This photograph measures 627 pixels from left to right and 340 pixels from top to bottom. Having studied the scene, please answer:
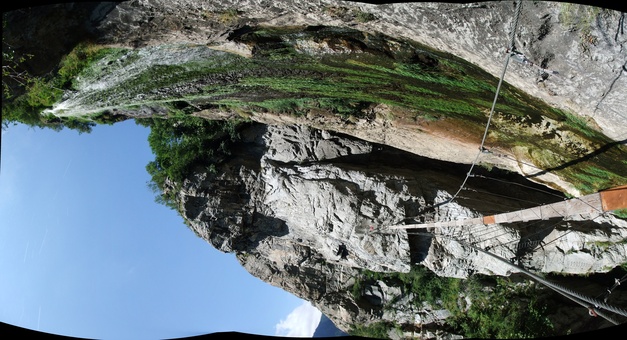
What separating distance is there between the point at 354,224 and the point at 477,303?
765 cm

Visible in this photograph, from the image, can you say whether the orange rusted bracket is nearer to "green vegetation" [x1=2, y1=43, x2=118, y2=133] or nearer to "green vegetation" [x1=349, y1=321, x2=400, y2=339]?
"green vegetation" [x1=2, y1=43, x2=118, y2=133]

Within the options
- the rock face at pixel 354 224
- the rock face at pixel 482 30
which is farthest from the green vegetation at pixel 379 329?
the rock face at pixel 482 30

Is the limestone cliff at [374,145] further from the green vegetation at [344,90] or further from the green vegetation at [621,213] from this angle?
the green vegetation at [621,213]

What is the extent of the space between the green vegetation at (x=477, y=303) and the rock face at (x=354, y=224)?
528 mm

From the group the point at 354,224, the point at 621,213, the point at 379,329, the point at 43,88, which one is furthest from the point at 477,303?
the point at 43,88

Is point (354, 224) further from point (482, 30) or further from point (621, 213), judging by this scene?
point (482, 30)

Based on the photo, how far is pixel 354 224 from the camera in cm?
1914

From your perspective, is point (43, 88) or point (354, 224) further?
point (354, 224)

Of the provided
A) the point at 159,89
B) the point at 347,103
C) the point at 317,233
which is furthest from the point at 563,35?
the point at 317,233

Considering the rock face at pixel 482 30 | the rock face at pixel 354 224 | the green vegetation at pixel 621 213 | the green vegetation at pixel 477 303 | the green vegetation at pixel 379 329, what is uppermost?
the rock face at pixel 482 30

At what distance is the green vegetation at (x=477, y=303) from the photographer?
1942 centimetres

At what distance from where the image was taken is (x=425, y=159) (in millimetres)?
20156

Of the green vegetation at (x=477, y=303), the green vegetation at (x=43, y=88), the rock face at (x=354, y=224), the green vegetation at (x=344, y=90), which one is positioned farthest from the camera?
the green vegetation at (x=477, y=303)

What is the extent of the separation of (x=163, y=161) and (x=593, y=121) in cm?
1924
